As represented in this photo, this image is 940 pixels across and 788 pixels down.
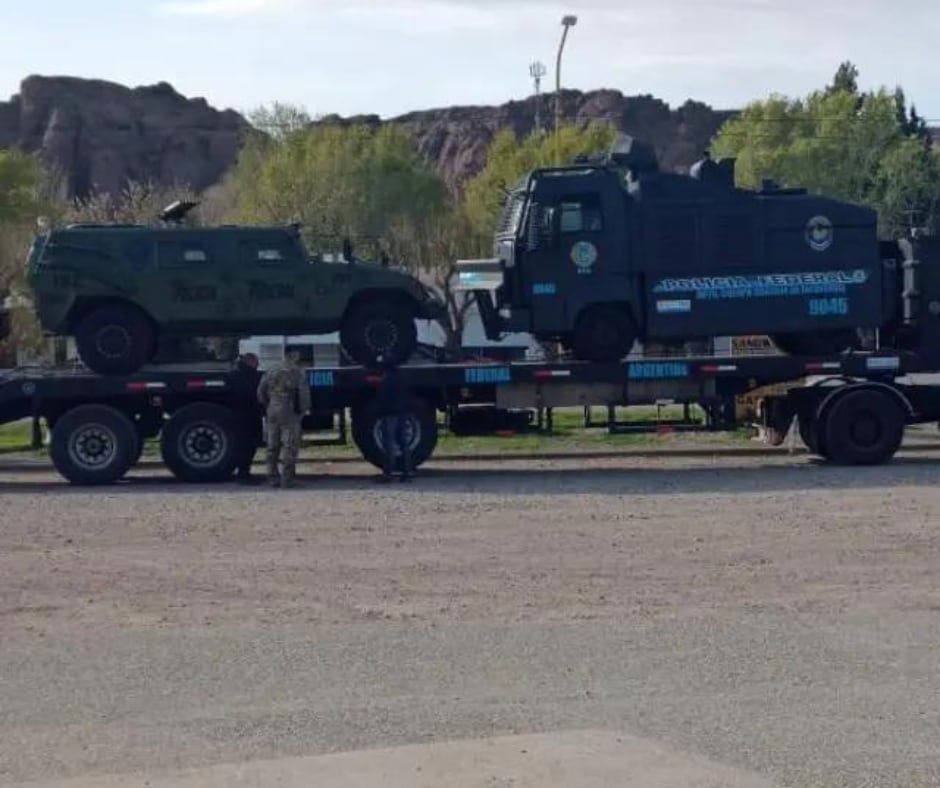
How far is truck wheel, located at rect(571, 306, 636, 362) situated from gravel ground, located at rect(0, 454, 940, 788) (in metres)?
3.16

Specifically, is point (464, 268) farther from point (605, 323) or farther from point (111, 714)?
point (111, 714)

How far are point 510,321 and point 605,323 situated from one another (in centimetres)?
125

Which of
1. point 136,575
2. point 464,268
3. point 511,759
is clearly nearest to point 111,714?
point 511,759

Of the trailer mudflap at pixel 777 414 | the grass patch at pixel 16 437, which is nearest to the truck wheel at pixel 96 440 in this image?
the grass patch at pixel 16 437

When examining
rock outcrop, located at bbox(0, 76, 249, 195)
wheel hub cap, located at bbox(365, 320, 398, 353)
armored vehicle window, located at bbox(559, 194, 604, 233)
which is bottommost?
wheel hub cap, located at bbox(365, 320, 398, 353)

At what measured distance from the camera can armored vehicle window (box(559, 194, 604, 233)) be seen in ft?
81.3

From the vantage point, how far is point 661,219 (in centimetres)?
2486

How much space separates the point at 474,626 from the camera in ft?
42.0

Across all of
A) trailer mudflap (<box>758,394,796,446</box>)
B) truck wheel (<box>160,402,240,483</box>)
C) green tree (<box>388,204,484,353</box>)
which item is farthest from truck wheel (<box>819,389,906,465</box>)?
green tree (<box>388,204,484,353</box>)

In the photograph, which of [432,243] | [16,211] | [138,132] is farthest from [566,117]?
[16,211]

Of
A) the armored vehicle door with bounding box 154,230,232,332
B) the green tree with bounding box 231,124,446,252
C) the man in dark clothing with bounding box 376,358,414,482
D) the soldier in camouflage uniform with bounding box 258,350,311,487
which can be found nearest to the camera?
the soldier in camouflage uniform with bounding box 258,350,311,487

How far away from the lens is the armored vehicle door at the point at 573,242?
81.3 ft

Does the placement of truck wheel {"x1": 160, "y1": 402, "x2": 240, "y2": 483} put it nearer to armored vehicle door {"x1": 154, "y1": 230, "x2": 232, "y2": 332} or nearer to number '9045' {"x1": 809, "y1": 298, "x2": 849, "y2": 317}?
armored vehicle door {"x1": 154, "y1": 230, "x2": 232, "y2": 332}

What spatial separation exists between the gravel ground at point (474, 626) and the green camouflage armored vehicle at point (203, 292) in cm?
313
